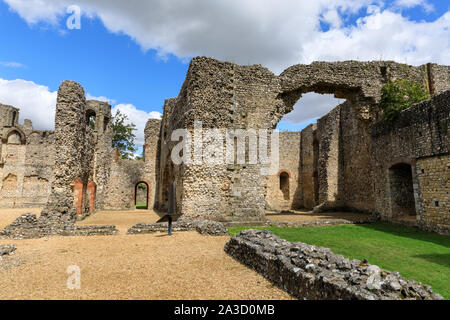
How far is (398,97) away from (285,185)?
1220 cm

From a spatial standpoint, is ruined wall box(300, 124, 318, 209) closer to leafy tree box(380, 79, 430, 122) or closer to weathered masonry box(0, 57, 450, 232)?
weathered masonry box(0, 57, 450, 232)

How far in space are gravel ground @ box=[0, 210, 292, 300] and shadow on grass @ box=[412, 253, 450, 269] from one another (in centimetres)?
355

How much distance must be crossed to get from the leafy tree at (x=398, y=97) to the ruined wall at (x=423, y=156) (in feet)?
1.40

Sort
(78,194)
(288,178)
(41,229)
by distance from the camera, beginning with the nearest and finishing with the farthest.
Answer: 1. (41,229)
2. (78,194)
3. (288,178)

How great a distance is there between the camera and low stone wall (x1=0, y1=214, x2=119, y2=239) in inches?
319

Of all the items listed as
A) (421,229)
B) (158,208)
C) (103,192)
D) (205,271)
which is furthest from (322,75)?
(103,192)

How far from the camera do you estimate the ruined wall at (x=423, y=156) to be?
820 cm

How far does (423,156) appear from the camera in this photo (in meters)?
8.96

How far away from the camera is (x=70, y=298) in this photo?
355 centimetres

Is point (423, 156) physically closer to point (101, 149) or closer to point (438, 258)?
point (438, 258)

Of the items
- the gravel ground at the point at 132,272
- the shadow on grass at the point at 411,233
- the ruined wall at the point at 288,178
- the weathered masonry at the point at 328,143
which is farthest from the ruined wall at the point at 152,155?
the shadow on grass at the point at 411,233

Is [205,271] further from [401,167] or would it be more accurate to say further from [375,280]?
[401,167]

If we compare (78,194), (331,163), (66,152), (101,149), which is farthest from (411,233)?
(101,149)

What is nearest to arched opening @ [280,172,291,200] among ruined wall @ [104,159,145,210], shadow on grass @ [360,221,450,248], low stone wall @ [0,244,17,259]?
shadow on grass @ [360,221,450,248]
